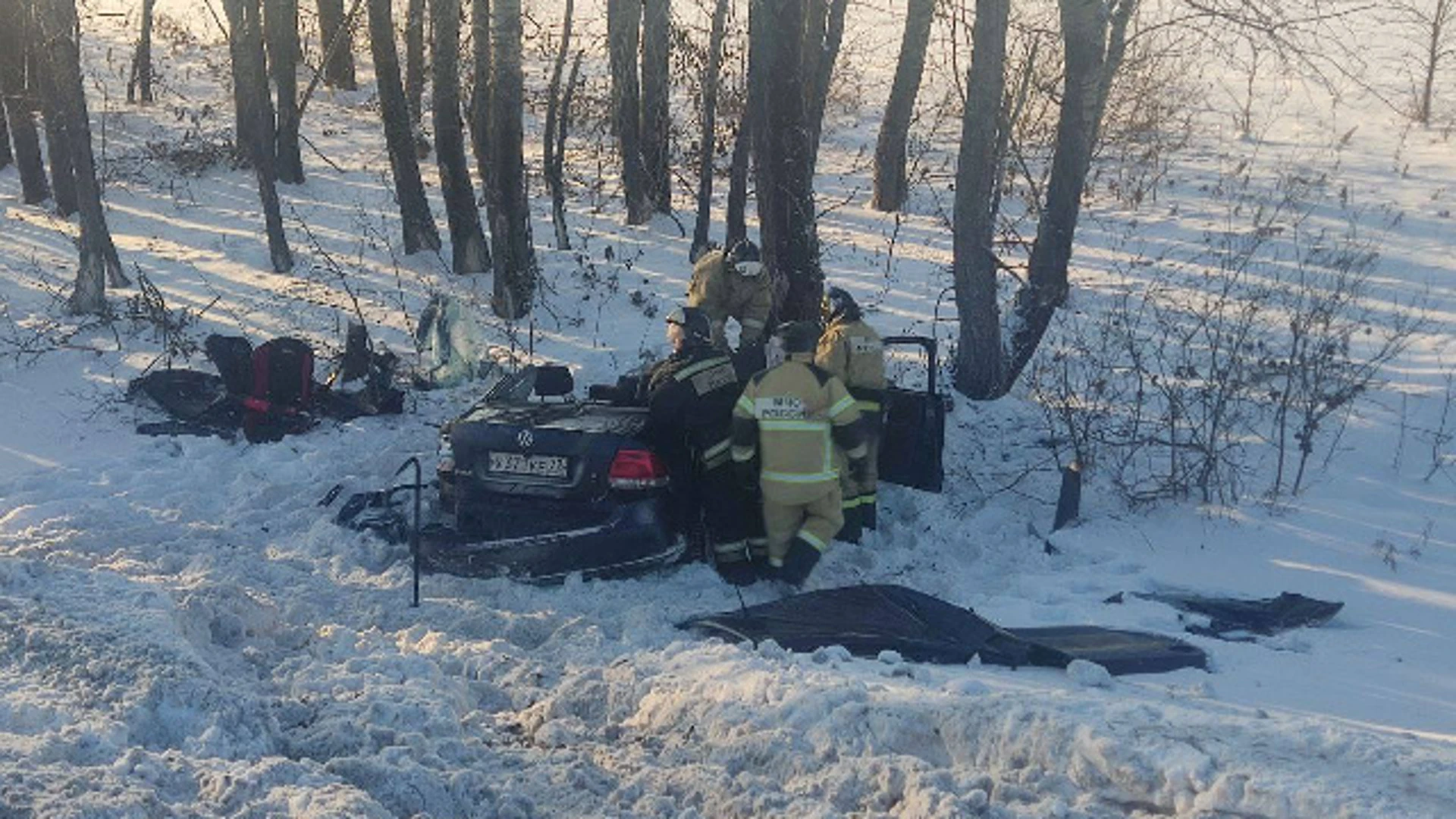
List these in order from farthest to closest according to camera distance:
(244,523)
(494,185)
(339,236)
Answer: (339,236) → (494,185) → (244,523)

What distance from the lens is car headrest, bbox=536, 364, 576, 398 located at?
9625 mm

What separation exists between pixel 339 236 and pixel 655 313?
5.83 metres

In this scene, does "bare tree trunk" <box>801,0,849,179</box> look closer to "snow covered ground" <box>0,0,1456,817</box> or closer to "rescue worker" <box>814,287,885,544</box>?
"snow covered ground" <box>0,0,1456,817</box>

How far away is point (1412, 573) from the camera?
862 cm

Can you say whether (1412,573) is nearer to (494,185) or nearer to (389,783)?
(389,783)

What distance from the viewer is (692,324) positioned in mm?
9180

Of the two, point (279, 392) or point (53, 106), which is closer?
point (279, 392)

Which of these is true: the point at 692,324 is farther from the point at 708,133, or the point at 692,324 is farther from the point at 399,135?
the point at 399,135

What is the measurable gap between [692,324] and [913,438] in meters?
1.81

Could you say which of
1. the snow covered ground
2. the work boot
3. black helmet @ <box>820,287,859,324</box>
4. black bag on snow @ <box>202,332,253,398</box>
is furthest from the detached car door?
black bag on snow @ <box>202,332,253,398</box>

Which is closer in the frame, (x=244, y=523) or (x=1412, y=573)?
(x=1412, y=573)

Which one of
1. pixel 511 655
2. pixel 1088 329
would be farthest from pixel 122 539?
pixel 1088 329

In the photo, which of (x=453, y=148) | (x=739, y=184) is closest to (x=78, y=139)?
(x=453, y=148)

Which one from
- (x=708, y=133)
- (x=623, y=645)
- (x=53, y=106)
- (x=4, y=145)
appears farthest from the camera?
(x=4, y=145)
